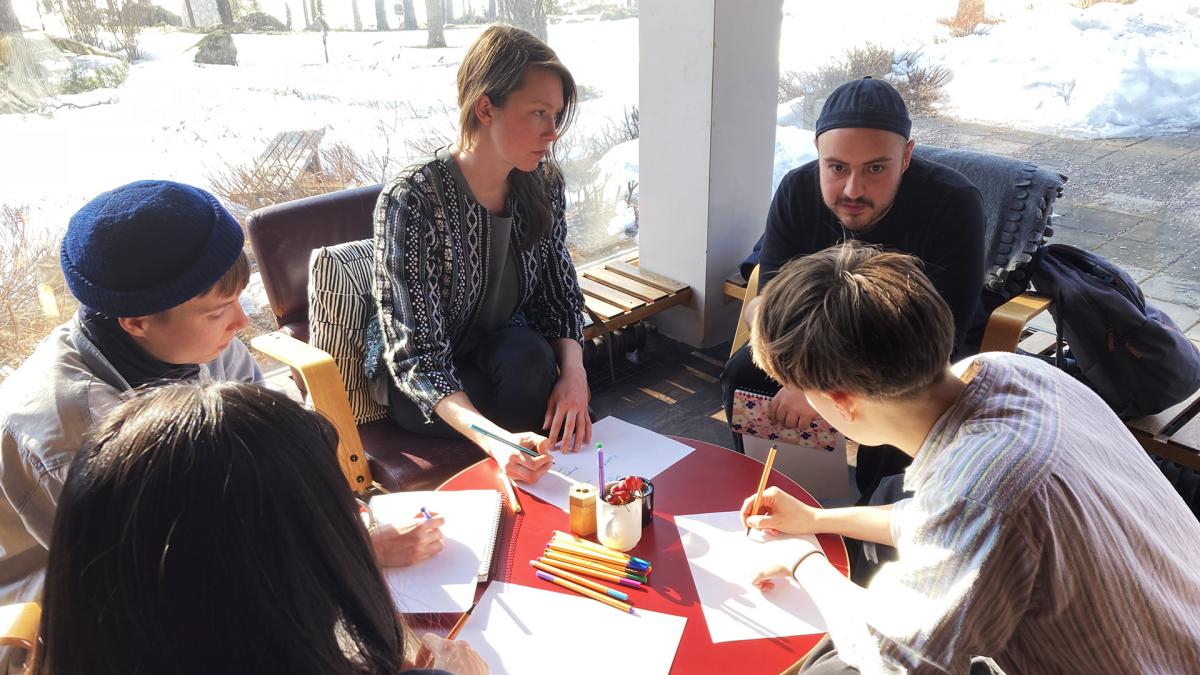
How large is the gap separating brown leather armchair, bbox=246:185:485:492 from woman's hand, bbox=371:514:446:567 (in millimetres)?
325

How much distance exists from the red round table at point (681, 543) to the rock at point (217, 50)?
5.81ft

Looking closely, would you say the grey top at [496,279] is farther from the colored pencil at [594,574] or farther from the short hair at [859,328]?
the short hair at [859,328]

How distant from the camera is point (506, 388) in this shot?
2086 millimetres

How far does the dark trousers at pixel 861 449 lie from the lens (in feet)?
7.85

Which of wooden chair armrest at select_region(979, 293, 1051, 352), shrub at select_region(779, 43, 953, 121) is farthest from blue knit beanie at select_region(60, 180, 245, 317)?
shrub at select_region(779, 43, 953, 121)

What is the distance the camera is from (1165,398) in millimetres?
2318

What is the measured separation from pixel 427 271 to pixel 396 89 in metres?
1.34

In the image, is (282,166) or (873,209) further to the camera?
(282,166)

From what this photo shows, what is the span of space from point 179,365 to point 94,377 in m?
0.16

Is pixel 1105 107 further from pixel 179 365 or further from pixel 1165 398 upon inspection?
pixel 179 365

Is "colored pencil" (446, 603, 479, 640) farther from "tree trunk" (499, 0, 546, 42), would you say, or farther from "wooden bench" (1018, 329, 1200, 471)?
"tree trunk" (499, 0, 546, 42)

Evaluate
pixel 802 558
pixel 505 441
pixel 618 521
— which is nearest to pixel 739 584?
pixel 802 558

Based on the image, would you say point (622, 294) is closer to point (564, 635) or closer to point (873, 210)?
point (873, 210)

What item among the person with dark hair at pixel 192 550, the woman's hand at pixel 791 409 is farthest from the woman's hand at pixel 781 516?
the person with dark hair at pixel 192 550
